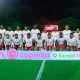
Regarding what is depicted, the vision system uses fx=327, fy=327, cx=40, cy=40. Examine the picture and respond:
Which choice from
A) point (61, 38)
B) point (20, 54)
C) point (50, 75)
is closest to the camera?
point (50, 75)

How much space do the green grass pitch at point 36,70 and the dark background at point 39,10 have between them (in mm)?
14421

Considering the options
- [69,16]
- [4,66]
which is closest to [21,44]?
[4,66]

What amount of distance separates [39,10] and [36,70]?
1683 cm

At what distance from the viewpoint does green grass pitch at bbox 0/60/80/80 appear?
11352 millimetres

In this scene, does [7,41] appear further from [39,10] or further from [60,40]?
[39,10]

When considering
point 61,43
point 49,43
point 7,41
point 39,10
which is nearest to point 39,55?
point 49,43

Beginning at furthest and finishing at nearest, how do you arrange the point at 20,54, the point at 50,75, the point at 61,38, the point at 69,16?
the point at 69,16
the point at 61,38
the point at 20,54
the point at 50,75

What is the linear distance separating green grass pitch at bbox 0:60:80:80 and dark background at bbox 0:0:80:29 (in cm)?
1442

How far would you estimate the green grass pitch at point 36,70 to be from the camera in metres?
11.4

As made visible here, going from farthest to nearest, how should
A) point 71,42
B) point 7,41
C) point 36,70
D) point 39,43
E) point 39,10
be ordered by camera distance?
point 39,10
point 7,41
point 71,42
point 39,43
point 36,70

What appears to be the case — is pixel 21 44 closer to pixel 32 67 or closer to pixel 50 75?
pixel 32 67

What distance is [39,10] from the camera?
28.6 metres

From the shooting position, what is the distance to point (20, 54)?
12.4 m

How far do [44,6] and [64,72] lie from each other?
17.0 metres
